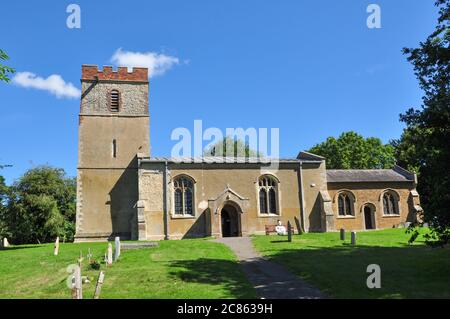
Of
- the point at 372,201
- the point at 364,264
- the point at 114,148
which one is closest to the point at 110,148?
the point at 114,148

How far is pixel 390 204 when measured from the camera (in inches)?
1501

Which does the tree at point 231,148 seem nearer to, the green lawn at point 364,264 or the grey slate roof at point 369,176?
the grey slate roof at point 369,176

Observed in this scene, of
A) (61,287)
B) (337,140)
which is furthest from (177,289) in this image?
(337,140)

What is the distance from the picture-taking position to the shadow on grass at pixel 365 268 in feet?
38.2

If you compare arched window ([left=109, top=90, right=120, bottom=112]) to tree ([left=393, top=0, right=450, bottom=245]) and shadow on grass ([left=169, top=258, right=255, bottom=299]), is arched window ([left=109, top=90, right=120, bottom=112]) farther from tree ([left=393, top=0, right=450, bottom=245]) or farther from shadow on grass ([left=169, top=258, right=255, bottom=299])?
tree ([left=393, top=0, right=450, bottom=245])

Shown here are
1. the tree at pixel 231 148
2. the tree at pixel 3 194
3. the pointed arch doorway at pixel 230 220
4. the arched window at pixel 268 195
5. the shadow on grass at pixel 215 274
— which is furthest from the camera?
the tree at pixel 231 148

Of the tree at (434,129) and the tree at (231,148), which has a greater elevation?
the tree at (231,148)

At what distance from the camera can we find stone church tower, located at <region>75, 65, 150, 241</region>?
110 feet

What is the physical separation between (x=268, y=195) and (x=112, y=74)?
17.3 metres

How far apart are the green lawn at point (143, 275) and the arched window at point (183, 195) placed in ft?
35.4

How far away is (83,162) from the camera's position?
114ft

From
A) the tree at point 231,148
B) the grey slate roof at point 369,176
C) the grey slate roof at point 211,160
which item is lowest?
the grey slate roof at point 369,176

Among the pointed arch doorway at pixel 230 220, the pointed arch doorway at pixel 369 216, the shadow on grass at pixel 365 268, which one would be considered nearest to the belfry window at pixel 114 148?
the pointed arch doorway at pixel 230 220
